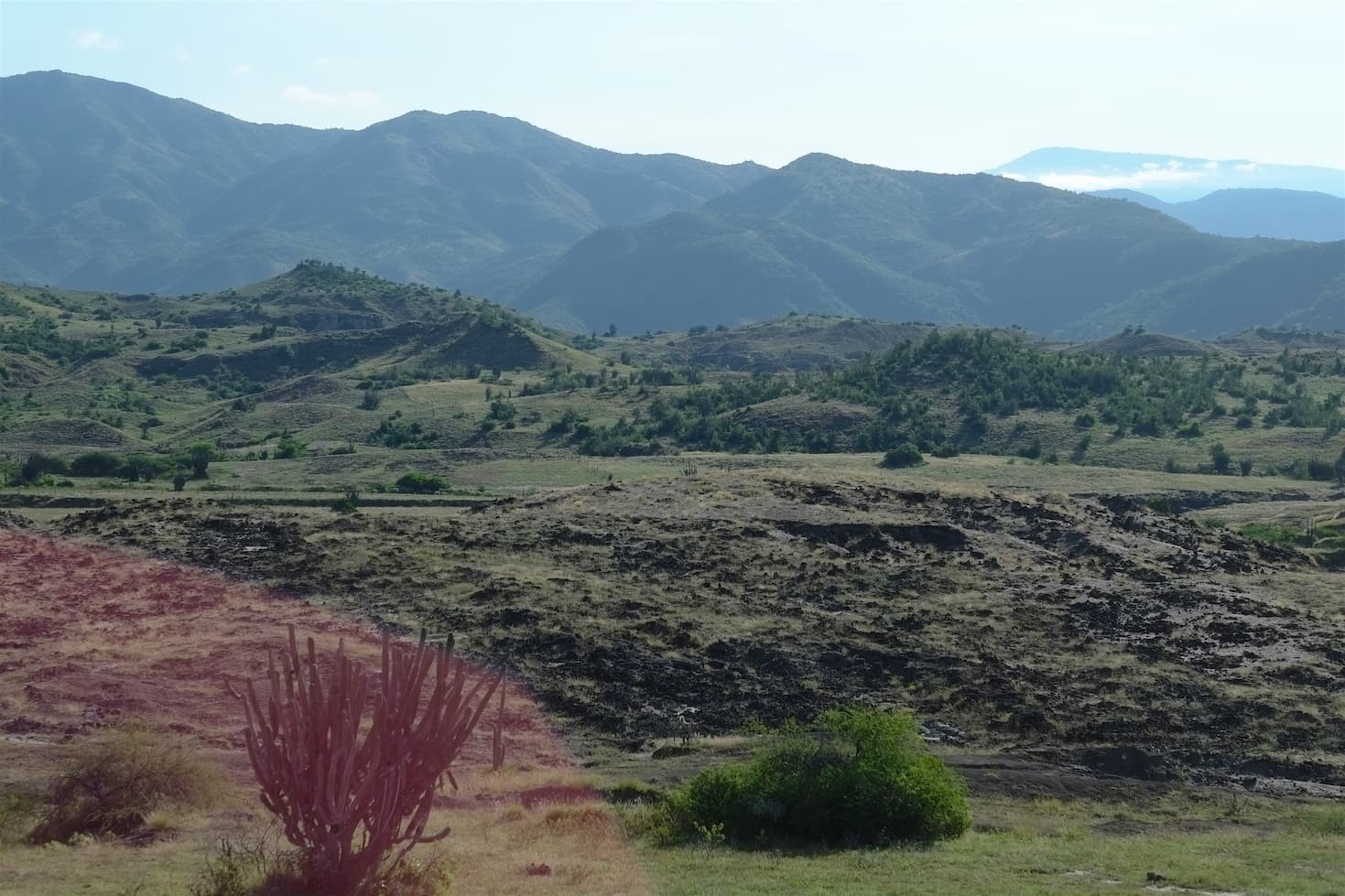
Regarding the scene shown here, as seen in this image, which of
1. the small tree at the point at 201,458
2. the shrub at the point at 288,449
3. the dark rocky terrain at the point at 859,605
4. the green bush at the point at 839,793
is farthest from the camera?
the shrub at the point at 288,449

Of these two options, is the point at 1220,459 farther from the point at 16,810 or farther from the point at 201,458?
the point at 16,810

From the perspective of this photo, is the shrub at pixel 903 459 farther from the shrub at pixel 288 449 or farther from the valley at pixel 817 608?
the shrub at pixel 288 449

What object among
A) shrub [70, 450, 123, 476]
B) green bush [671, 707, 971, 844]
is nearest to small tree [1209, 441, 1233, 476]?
shrub [70, 450, 123, 476]

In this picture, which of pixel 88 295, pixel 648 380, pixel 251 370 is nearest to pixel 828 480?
pixel 648 380

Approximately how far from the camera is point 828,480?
Result: 172 ft

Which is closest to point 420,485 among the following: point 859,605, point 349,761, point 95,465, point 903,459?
point 95,465

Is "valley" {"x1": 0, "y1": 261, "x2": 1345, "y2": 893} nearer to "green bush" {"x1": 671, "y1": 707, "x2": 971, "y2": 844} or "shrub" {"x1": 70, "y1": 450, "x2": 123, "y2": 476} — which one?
"shrub" {"x1": 70, "y1": 450, "x2": 123, "y2": 476}

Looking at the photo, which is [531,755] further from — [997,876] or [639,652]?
[997,876]

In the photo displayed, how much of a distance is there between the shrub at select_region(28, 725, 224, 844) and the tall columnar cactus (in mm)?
5726

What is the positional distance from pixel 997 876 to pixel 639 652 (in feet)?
49.3

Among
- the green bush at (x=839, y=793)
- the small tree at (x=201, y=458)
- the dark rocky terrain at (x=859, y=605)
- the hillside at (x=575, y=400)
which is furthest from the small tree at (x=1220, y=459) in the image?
the green bush at (x=839, y=793)

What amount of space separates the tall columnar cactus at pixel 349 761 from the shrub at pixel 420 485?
171 ft

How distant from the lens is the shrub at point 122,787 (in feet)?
67.1

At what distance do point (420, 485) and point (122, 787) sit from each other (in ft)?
159
